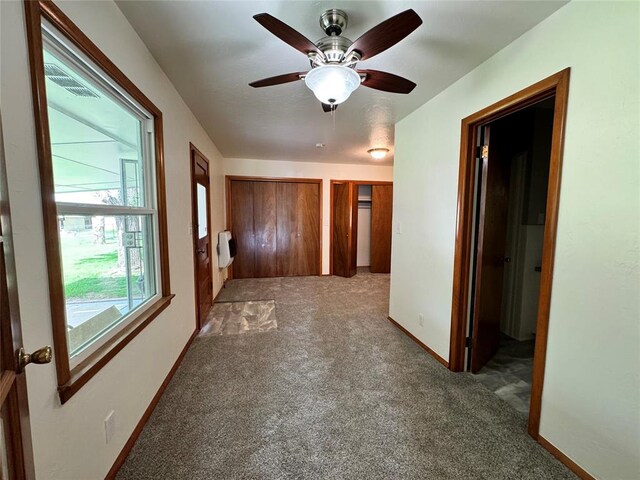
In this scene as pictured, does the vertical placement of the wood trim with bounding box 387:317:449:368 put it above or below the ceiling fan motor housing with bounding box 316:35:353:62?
below

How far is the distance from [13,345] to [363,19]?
1891mm

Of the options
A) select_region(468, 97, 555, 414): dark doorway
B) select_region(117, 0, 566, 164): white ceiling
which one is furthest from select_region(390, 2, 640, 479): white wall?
select_region(468, 97, 555, 414): dark doorway

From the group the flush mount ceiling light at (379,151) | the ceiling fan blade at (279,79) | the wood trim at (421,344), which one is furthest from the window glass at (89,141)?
the flush mount ceiling light at (379,151)

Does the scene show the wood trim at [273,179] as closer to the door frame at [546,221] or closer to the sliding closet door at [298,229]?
the sliding closet door at [298,229]

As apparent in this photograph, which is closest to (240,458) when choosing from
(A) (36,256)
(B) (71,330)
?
(B) (71,330)

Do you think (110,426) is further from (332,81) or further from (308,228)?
(308,228)

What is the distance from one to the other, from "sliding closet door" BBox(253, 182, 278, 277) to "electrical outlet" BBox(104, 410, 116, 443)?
13.0 feet

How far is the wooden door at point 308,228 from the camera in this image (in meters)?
5.26

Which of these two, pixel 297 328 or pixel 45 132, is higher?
pixel 45 132

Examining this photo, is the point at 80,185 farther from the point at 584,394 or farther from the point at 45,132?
the point at 584,394

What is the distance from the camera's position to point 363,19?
1428 millimetres

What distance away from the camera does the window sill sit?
3.30 feet

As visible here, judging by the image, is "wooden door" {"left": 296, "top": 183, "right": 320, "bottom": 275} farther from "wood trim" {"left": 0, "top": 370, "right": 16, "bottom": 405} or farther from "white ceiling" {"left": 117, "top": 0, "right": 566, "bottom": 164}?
"wood trim" {"left": 0, "top": 370, "right": 16, "bottom": 405}

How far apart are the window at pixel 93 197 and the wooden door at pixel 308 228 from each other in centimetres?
346
